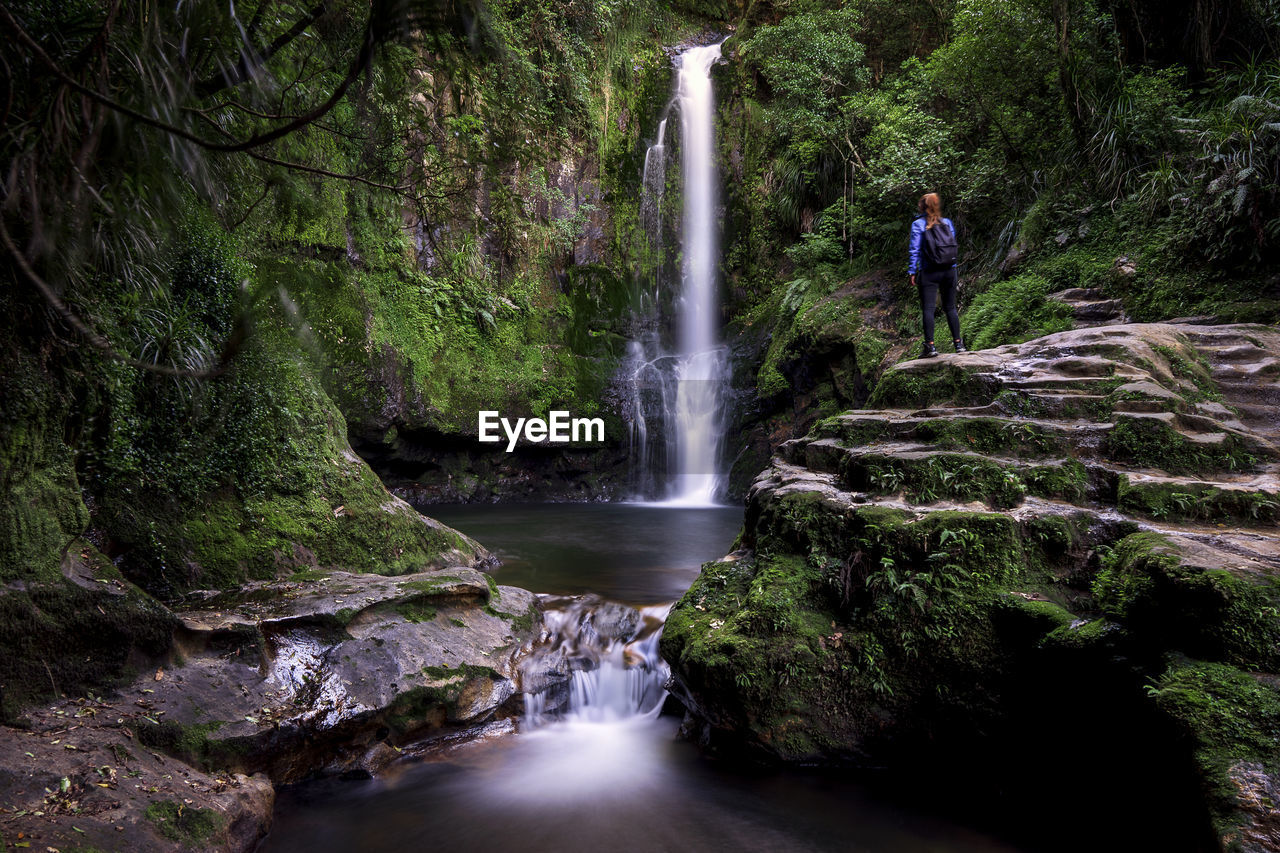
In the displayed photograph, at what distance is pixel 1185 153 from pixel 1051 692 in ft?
25.0

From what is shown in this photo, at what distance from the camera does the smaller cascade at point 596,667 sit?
5027 mm

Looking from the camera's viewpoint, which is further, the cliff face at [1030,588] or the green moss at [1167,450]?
the green moss at [1167,450]

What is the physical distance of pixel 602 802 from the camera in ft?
12.7

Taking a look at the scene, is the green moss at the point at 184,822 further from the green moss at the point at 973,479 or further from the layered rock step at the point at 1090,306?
the layered rock step at the point at 1090,306

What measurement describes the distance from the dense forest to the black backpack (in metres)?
1.46

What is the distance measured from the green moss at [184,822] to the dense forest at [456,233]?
0.86 meters

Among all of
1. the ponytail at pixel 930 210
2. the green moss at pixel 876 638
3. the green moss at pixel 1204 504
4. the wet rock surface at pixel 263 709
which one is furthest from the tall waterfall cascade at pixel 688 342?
the green moss at pixel 1204 504

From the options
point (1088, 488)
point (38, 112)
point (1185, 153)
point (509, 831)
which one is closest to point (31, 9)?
point (38, 112)

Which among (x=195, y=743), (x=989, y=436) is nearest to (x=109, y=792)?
(x=195, y=743)

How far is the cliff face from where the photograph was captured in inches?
108

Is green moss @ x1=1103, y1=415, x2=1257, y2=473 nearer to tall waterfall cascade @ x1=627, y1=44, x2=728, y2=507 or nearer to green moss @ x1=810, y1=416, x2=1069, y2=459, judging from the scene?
green moss @ x1=810, y1=416, x2=1069, y2=459

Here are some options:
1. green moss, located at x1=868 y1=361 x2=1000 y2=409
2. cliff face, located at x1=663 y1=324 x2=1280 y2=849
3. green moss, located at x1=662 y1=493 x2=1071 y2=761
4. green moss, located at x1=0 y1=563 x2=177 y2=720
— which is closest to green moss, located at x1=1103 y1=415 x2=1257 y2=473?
cliff face, located at x1=663 y1=324 x2=1280 y2=849

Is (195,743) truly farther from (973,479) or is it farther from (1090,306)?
(1090,306)

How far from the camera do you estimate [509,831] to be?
3.59m
